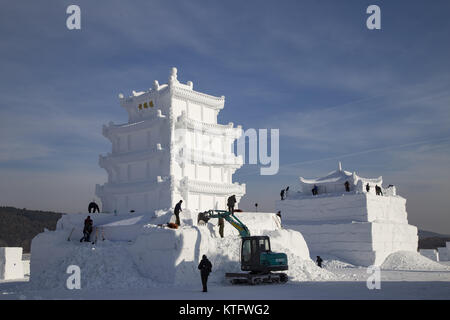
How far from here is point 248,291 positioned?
64.5 ft

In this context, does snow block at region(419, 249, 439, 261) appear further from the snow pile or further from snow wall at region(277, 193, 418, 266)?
the snow pile

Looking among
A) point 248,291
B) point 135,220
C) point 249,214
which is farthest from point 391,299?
point 135,220

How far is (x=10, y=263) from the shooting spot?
43.3 m

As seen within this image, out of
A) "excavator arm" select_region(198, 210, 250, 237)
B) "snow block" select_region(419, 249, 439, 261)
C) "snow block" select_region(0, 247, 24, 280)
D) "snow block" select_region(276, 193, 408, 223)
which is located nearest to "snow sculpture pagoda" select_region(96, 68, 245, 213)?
"snow block" select_region(0, 247, 24, 280)

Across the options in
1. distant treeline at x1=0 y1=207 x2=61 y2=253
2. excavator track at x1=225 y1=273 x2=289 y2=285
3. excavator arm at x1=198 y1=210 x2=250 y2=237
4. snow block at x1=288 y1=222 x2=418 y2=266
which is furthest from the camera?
distant treeline at x1=0 y1=207 x2=61 y2=253

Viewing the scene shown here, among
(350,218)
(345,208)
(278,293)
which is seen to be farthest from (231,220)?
(345,208)

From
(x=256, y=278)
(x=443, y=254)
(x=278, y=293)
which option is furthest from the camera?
(x=443, y=254)

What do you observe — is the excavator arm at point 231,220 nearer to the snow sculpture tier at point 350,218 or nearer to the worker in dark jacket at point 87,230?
the worker in dark jacket at point 87,230

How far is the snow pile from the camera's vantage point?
42412mm

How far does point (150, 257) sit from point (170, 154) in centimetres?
1450

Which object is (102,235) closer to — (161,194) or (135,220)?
(135,220)

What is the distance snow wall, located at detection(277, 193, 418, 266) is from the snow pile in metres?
0.71

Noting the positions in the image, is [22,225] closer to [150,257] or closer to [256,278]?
[150,257]
